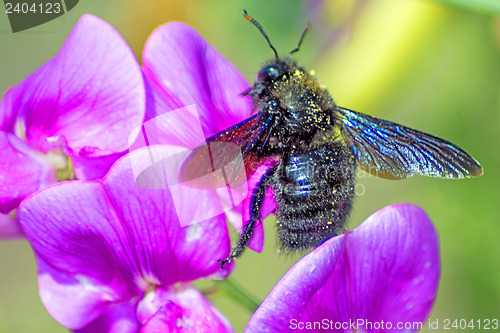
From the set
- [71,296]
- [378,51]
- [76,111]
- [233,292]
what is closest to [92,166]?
[76,111]

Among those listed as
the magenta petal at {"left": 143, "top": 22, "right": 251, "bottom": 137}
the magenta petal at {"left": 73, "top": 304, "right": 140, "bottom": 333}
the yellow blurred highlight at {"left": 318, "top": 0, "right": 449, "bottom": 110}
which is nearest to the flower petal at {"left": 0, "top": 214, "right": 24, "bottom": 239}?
the magenta petal at {"left": 73, "top": 304, "right": 140, "bottom": 333}

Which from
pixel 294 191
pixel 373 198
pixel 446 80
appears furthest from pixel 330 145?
pixel 446 80

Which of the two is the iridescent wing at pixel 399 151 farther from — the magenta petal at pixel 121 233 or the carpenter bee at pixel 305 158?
the magenta petal at pixel 121 233

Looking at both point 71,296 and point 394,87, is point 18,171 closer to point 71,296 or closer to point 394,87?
point 71,296

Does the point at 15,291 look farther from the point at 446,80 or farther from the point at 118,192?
the point at 446,80

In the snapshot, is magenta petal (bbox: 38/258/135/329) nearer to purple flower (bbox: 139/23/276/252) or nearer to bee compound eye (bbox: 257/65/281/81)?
purple flower (bbox: 139/23/276/252)

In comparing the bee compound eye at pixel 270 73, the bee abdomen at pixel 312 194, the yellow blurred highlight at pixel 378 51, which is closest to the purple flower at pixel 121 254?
the bee abdomen at pixel 312 194
